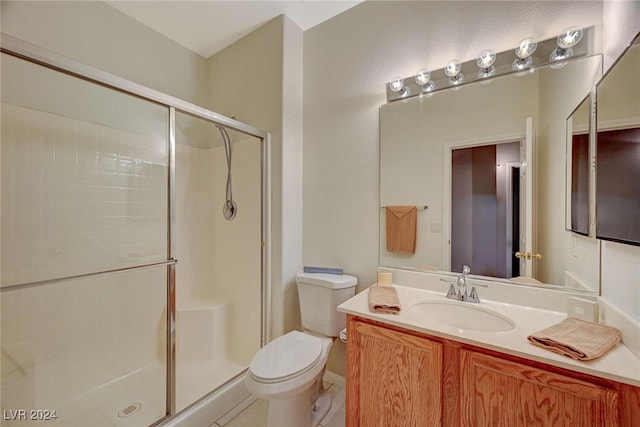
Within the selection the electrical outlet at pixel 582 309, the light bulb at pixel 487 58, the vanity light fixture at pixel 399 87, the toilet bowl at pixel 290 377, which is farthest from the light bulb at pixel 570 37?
the toilet bowl at pixel 290 377

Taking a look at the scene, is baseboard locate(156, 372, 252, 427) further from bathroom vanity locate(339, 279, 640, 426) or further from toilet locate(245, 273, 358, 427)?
bathroom vanity locate(339, 279, 640, 426)

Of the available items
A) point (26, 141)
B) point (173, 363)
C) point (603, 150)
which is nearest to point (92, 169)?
point (26, 141)

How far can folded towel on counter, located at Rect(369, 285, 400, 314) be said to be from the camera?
117 cm

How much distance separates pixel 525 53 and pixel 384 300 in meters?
1.40

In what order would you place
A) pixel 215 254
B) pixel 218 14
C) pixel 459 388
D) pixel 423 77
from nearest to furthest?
pixel 459 388
pixel 423 77
pixel 218 14
pixel 215 254

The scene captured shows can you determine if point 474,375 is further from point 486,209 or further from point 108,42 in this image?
point 108,42

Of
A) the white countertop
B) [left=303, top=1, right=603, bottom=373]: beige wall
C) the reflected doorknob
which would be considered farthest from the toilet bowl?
the reflected doorknob

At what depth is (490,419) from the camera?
901mm

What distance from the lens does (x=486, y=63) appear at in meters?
1.33

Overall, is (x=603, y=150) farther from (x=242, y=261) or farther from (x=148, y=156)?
(x=148, y=156)

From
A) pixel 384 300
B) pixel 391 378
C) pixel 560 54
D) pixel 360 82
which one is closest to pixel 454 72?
pixel 560 54

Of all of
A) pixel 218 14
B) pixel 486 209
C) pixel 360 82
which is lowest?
pixel 486 209

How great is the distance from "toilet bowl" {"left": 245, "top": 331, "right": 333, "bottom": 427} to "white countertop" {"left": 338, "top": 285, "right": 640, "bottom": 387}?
1.21ft

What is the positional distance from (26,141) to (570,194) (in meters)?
2.82
